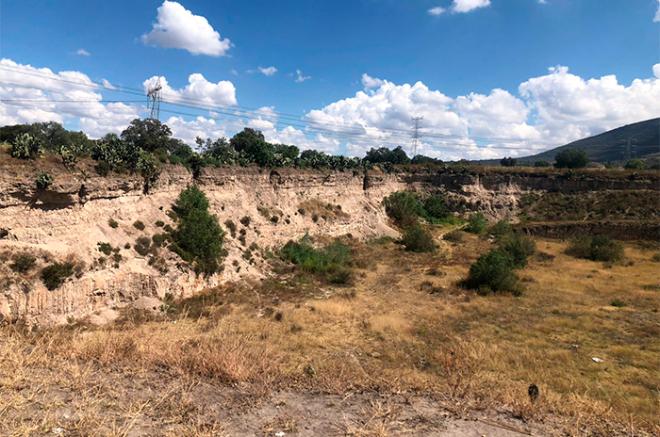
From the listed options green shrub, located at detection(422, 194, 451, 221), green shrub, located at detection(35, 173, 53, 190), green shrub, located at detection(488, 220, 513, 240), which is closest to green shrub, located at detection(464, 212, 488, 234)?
green shrub, located at detection(488, 220, 513, 240)

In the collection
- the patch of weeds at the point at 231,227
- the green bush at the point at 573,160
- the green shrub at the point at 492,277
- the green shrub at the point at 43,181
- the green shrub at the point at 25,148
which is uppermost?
the green bush at the point at 573,160

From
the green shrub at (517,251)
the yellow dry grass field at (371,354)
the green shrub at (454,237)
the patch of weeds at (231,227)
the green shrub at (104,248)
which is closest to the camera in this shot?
the yellow dry grass field at (371,354)

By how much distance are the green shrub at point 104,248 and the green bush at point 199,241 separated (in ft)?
12.4

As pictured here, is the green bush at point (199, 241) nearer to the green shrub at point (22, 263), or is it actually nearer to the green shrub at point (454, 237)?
the green shrub at point (22, 263)

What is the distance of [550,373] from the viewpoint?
15086 mm

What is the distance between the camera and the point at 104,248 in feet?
66.7

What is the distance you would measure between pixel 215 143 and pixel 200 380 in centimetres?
5348

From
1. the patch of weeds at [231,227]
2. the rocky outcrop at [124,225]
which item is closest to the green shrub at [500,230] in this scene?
the rocky outcrop at [124,225]

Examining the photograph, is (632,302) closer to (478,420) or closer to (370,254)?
(370,254)

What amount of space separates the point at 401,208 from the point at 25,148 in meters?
43.6

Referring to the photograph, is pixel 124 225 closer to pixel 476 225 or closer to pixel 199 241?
pixel 199 241

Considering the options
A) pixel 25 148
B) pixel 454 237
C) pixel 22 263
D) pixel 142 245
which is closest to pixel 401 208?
pixel 454 237

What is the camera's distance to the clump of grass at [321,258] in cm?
3003

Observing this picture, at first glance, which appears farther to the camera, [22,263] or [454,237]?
[454,237]
